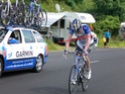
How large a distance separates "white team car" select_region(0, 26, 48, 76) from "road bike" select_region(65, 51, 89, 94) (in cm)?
303

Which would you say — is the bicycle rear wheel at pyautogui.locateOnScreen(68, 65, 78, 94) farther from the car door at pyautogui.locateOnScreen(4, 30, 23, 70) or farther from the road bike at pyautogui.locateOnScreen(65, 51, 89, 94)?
the car door at pyautogui.locateOnScreen(4, 30, 23, 70)

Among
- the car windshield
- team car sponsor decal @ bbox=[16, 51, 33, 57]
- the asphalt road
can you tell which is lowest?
the asphalt road

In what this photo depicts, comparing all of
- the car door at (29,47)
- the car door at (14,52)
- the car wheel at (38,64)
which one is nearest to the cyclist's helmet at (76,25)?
the car door at (14,52)

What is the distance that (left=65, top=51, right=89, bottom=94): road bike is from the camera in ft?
32.4

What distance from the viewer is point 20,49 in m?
13.4

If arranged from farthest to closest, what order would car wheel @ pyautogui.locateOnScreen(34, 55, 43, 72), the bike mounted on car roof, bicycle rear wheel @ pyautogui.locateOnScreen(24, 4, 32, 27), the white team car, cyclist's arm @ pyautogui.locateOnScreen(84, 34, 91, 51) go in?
bicycle rear wheel @ pyautogui.locateOnScreen(24, 4, 32, 27)
the bike mounted on car roof
car wheel @ pyautogui.locateOnScreen(34, 55, 43, 72)
the white team car
cyclist's arm @ pyautogui.locateOnScreen(84, 34, 91, 51)

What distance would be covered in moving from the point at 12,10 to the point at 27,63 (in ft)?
9.52

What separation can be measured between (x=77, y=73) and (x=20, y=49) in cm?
377

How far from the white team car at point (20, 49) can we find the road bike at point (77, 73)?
3026mm

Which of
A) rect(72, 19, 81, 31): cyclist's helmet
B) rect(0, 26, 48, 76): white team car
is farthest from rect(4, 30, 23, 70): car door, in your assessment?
rect(72, 19, 81, 31): cyclist's helmet

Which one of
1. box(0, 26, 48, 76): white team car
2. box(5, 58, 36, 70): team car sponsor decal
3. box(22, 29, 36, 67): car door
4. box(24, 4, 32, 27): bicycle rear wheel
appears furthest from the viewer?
box(24, 4, 32, 27): bicycle rear wheel

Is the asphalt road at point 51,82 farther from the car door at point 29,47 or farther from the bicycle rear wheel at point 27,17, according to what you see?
the bicycle rear wheel at point 27,17

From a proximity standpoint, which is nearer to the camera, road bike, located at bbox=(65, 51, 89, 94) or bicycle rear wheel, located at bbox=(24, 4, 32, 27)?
road bike, located at bbox=(65, 51, 89, 94)

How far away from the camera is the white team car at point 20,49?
12734 mm
